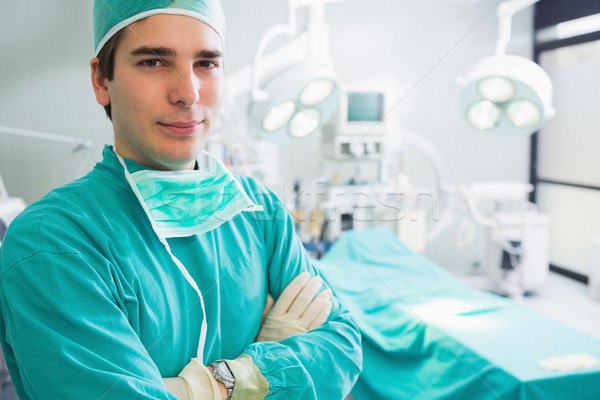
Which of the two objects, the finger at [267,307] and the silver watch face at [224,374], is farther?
the finger at [267,307]

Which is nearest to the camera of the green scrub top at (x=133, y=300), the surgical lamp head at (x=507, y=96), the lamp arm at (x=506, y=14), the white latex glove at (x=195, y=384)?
the green scrub top at (x=133, y=300)

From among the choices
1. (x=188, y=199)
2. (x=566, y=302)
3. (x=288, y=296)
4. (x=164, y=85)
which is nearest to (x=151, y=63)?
(x=164, y=85)

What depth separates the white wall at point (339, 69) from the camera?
3.00 meters

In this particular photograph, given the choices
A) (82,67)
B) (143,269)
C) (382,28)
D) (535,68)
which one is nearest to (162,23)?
(143,269)

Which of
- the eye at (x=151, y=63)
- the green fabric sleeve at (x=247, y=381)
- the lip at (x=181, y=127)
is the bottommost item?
the green fabric sleeve at (x=247, y=381)

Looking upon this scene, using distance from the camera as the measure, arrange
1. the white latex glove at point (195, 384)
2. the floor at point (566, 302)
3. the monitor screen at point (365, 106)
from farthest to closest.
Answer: the floor at point (566, 302), the monitor screen at point (365, 106), the white latex glove at point (195, 384)

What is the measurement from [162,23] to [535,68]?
3.79ft

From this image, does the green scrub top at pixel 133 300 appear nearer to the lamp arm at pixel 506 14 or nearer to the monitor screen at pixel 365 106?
the lamp arm at pixel 506 14

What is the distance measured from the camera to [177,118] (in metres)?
0.76

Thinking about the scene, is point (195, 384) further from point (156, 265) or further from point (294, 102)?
point (294, 102)

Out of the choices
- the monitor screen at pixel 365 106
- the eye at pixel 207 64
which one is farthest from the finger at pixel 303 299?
the monitor screen at pixel 365 106

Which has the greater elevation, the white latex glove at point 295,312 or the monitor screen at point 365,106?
the monitor screen at point 365,106

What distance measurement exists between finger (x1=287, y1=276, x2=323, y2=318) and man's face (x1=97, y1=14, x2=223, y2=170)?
33 centimetres

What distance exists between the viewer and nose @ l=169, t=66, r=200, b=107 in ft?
2.45
